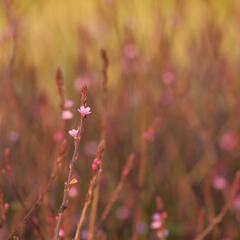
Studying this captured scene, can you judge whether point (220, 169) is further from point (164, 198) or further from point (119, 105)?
point (119, 105)

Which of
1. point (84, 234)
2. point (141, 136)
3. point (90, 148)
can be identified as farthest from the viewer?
point (90, 148)

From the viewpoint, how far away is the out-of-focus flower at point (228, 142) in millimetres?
2725

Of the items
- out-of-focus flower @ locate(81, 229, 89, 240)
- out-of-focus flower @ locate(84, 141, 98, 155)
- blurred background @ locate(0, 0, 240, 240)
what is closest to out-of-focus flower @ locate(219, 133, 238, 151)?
blurred background @ locate(0, 0, 240, 240)

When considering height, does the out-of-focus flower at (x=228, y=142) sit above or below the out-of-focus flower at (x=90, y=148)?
below

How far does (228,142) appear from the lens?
2.81 meters

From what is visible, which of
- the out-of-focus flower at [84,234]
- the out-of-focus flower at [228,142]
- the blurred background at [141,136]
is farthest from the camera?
the out-of-focus flower at [228,142]

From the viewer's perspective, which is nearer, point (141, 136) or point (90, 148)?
point (141, 136)

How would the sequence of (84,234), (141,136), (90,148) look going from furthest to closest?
(90,148)
(141,136)
(84,234)

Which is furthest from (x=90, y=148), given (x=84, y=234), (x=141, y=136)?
(x=84, y=234)

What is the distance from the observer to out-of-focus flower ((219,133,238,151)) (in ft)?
8.94

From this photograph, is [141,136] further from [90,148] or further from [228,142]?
[228,142]

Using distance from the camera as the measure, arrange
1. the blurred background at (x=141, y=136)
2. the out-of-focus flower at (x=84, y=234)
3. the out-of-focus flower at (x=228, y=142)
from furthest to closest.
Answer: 1. the out-of-focus flower at (x=228, y=142)
2. the blurred background at (x=141, y=136)
3. the out-of-focus flower at (x=84, y=234)

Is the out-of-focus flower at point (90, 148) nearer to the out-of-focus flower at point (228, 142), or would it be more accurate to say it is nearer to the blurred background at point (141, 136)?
the blurred background at point (141, 136)

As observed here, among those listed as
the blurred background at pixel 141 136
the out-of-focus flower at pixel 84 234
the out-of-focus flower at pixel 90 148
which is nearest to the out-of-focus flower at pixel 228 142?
the blurred background at pixel 141 136
